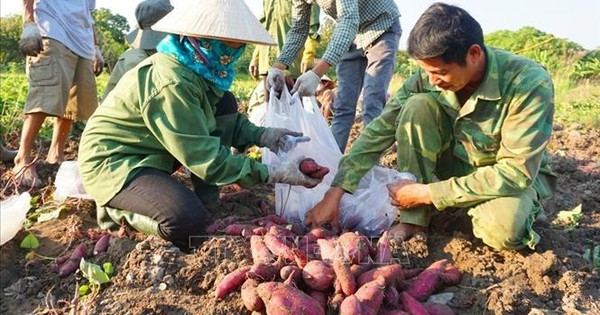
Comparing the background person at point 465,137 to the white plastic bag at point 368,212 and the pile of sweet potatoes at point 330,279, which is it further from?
the pile of sweet potatoes at point 330,279

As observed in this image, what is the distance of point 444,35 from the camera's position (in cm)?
232

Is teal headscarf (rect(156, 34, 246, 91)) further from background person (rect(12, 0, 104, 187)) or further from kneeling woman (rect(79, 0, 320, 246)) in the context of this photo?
background person (rect(12, 0, 104, 187))

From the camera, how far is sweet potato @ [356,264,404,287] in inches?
86.1

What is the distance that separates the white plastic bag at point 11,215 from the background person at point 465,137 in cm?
136

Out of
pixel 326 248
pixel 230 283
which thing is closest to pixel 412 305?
pixel 326 248

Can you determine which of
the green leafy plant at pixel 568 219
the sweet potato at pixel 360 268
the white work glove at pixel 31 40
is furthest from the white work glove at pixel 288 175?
the white work glove at pixel 31 40

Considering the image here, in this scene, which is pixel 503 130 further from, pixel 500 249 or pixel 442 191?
pixel 500 249

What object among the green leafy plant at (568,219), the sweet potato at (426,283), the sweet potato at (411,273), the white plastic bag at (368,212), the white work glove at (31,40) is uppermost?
the white work glove at (31,40)

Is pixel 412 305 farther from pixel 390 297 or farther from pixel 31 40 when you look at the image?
pixel 31 40

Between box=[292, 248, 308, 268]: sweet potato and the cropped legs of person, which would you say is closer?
box=[292, 248, 308, 268]: sweet potato

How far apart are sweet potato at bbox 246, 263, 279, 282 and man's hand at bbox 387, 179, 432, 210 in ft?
2.80

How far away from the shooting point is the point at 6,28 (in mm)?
29281

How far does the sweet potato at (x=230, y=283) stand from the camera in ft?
7.18

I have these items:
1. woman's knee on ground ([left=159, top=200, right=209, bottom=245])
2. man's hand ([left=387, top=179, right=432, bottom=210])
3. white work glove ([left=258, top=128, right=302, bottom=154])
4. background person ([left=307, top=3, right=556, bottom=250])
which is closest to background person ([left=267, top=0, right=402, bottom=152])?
white work glove ([left=258, top=128, right=302, bottom=154])
